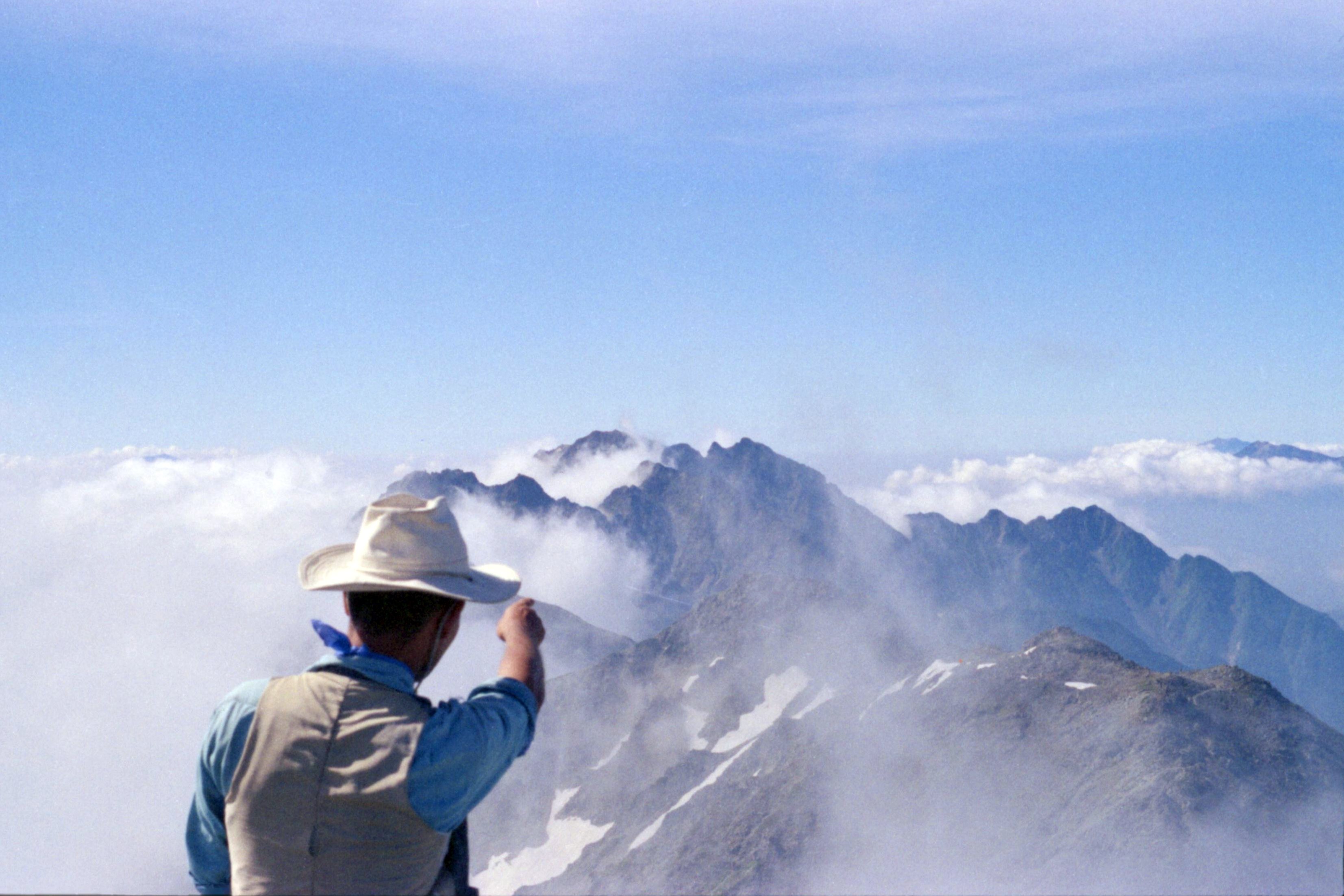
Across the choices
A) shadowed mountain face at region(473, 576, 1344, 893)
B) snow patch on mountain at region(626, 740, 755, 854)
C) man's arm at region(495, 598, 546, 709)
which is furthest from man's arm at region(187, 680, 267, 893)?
snow patch on mountain at region(626, 740, 755, 854)

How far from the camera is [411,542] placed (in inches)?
180

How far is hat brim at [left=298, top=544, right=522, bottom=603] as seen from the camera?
14.1ft

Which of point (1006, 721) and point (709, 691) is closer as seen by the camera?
point (1006, 721)

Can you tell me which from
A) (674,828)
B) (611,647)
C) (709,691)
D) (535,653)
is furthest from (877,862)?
(611,647)

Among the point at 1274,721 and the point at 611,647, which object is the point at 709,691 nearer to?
the point at 1274,721

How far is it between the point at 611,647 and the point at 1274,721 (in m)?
125

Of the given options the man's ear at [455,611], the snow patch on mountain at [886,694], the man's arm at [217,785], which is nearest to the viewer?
the man's arm at [217,785]

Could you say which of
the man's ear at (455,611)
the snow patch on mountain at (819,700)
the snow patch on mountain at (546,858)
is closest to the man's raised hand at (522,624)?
the man's ear at (455,611)

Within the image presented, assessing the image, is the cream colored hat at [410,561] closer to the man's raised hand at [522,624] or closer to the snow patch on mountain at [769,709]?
the man's raised hand at [522,624]

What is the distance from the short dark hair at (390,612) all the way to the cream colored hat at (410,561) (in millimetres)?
64

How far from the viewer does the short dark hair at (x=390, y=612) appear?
4395 mm

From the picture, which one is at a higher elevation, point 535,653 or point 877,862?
point 535,653

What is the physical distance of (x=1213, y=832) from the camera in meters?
39.6

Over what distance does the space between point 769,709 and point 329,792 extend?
8558 centimetres
